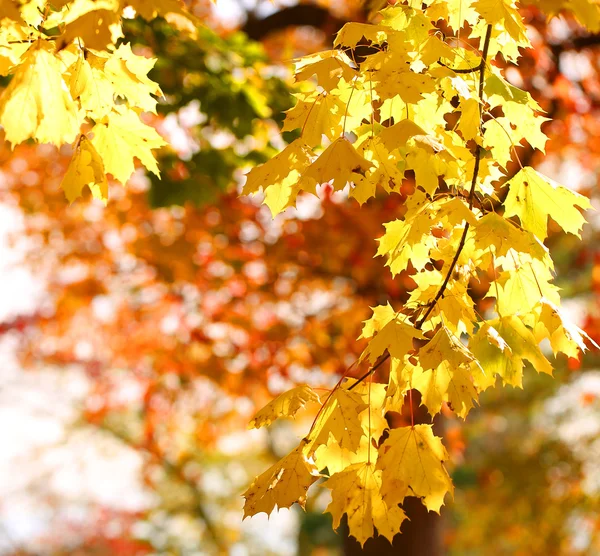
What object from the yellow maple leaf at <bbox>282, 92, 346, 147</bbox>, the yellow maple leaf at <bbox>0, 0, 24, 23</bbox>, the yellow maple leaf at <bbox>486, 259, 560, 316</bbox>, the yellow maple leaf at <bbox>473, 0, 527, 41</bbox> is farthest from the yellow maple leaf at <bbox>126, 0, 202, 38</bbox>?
the yellow maple leaf at <bbox>486, 259, 560, 316</bbox>

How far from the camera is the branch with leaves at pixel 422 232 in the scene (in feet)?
6.47

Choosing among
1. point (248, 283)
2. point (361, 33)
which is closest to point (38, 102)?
point (361, 33)

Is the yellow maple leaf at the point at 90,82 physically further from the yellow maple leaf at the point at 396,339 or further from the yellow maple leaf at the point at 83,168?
the yellow maple leaf at the point at 396,339

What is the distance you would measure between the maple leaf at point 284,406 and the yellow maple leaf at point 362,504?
0.25 m

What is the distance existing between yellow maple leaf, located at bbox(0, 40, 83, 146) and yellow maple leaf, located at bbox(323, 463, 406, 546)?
4.39ft

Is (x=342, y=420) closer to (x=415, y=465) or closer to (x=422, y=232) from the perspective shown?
(x=415, y=465)

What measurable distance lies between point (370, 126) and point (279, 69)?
3.17 meters

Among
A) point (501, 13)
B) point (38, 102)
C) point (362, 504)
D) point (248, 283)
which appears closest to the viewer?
point (38, 102)

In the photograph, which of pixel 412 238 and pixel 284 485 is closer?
pixel 284 485

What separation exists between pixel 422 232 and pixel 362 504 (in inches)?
34.0

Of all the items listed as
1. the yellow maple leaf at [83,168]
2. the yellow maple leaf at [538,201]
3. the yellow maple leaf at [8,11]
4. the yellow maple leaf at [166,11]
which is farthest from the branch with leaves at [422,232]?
the yellow maple leaf at [8,11]

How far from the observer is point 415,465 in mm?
2041

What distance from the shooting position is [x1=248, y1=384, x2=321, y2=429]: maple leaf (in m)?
2.09

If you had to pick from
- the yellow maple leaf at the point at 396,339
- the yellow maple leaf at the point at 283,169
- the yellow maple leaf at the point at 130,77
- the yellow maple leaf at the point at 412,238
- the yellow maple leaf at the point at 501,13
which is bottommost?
the yellow maple leaf at the point at 396,339
